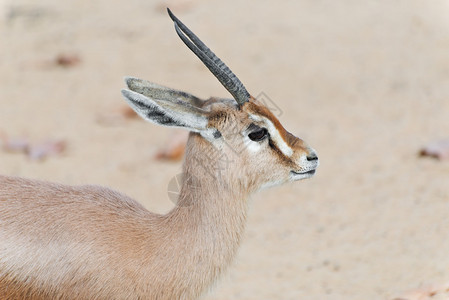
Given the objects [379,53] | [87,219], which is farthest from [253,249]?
[379,53]

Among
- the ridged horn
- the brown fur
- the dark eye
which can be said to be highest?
the ridged horn

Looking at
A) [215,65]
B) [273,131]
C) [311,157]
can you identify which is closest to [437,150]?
[311,157]

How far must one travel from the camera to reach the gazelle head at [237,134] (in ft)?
15.1

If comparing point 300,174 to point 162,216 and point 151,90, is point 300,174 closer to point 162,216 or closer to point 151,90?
point 162,216

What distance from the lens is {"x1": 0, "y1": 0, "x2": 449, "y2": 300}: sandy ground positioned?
261 inches

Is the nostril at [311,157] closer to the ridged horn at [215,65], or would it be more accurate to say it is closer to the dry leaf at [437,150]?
the ridged horn at [215,65]

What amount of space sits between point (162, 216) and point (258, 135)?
0.83m

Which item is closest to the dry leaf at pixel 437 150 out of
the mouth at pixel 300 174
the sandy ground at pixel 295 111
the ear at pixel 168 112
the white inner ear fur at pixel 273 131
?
the sandy ground at pixel 295 111

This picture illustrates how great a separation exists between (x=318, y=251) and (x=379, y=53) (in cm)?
531

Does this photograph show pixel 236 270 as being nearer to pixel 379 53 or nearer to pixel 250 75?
pixel 250 75

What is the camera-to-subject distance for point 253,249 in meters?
7.19

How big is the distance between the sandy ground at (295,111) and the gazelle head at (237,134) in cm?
37

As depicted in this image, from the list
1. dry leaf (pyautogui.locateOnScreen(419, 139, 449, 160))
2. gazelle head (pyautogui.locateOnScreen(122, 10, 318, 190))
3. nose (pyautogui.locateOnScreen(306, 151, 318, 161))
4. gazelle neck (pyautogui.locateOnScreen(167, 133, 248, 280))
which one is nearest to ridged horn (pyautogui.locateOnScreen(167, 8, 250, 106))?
gazelle head (pyautogui.locateOnScreen(122, 10, 318, 190))

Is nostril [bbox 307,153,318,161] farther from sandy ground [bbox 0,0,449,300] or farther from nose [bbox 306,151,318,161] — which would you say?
sandy ground [bbox 0,0,449,300]
